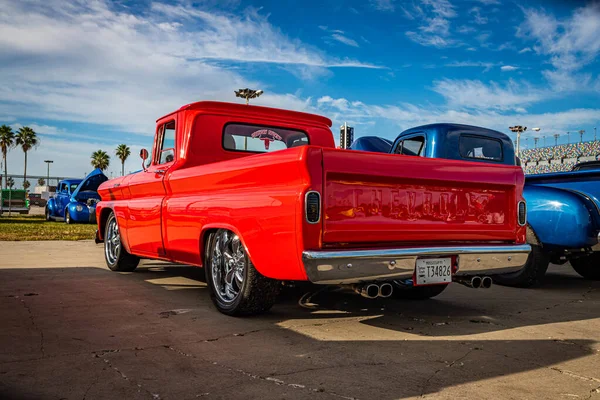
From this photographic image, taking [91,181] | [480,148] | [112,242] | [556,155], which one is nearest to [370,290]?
[480,148]

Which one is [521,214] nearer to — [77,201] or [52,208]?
[77,201]

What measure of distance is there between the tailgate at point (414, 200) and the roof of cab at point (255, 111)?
7.79 ft

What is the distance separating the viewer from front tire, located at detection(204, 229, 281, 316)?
4.34 metres

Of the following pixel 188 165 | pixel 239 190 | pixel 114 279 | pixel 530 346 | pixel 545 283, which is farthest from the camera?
pixel 545 283

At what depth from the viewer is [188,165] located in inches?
219

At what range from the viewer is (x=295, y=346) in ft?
12.3

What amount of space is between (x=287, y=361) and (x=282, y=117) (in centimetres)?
336

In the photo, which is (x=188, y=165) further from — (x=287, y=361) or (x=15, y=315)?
(x=287, y=361)

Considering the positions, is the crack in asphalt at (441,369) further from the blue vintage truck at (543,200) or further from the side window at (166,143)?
the side window at (166,143)

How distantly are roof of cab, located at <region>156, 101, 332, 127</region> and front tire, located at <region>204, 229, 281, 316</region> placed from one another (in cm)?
157

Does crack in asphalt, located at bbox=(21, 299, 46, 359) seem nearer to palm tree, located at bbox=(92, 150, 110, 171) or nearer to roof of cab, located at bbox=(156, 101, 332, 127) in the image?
roof of cab, located at bbox=(156, 101, 332, 127)

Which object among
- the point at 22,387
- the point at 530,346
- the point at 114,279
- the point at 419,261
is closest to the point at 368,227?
the point at 419,261

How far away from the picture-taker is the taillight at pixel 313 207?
3.60 m

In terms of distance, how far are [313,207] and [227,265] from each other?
1.36m
